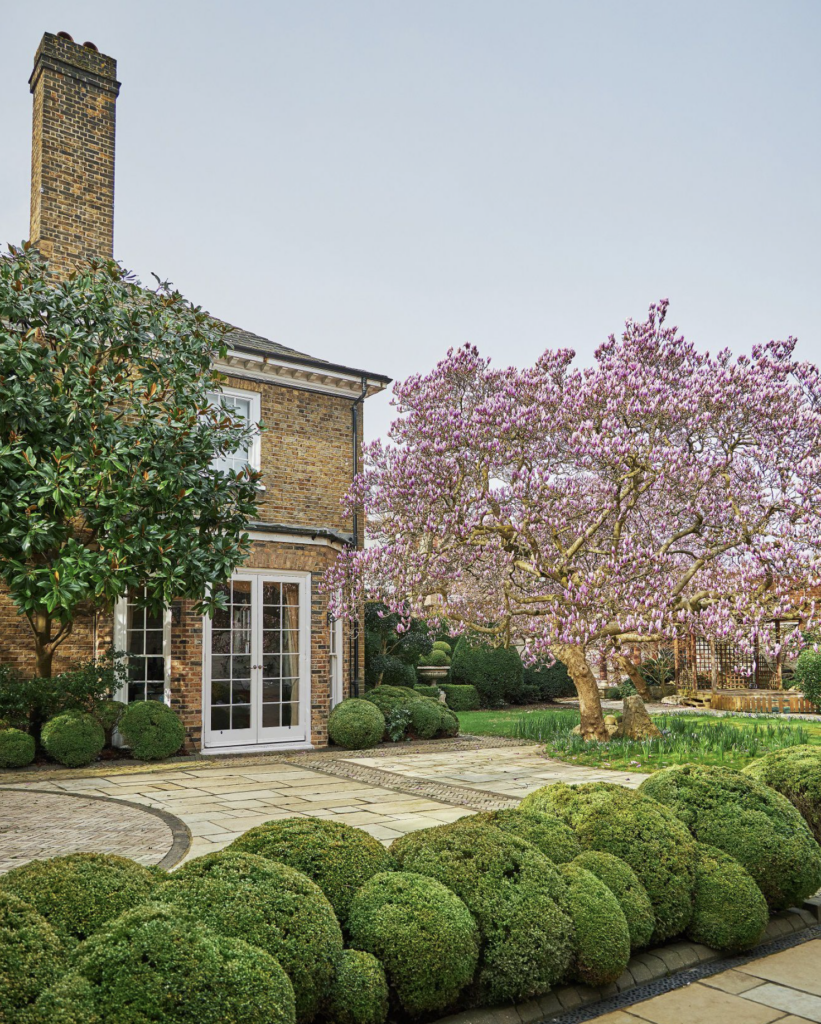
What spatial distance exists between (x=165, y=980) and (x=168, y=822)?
4962mm

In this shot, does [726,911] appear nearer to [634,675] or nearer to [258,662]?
[258,662]

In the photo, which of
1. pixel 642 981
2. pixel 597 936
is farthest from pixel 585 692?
pixel 597 936

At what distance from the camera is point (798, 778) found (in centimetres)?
552

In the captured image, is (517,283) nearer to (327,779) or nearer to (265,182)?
(265,182)

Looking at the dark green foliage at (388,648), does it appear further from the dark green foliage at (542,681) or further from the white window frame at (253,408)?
the white window frame at (253,408)

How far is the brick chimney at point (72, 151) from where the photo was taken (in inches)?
474

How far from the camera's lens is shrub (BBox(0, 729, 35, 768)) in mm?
9672

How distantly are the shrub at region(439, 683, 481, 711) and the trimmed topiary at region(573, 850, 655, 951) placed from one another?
1603 cm

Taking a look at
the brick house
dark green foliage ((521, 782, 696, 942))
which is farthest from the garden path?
dark green foliage ((521, 782, 696, 942))

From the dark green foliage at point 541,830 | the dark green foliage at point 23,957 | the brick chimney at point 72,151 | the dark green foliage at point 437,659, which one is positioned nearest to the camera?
the dark green foliage at point 23,957

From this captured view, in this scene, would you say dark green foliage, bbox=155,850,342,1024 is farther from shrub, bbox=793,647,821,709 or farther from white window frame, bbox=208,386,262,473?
shrub, bbox=793,647,821,709

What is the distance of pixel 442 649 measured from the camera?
23.0 metres

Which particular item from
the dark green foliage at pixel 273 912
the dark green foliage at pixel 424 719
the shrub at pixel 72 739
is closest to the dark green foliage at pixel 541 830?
the dark green foliage at pixel 273 912

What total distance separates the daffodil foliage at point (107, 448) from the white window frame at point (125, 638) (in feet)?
3.43
